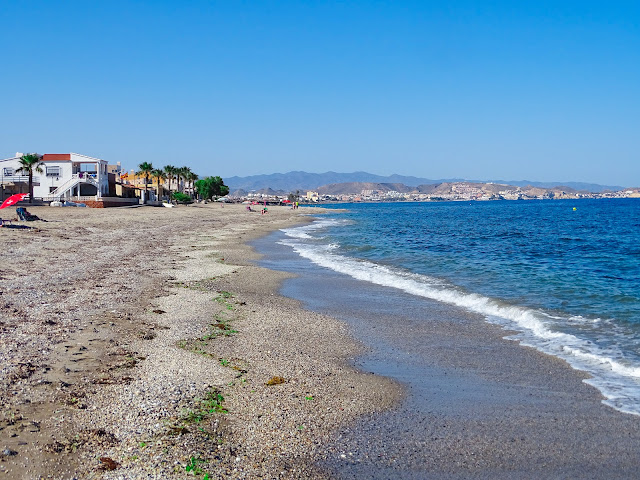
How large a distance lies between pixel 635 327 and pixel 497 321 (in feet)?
9.81

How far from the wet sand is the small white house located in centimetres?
7066

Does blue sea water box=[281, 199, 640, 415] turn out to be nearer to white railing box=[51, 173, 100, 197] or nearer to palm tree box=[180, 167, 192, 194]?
white railing box=[51, 173, 100, 197]

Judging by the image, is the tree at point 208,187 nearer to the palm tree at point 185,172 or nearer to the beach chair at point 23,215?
the palm tree at point 185,172

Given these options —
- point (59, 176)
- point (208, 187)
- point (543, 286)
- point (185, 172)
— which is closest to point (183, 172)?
point (185, 172)

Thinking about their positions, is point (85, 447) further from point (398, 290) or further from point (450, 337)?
point (398, 290)

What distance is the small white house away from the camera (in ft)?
243

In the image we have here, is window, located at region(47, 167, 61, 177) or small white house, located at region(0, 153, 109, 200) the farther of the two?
window, located at region(47, 167, 61, 177)

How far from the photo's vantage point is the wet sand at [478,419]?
Result: 5.91m

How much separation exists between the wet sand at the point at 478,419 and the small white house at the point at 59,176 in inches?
2782

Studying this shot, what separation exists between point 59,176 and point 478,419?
258 feet

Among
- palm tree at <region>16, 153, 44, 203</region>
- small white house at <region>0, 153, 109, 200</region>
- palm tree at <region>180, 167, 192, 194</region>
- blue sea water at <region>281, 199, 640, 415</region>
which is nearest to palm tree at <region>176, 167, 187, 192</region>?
palm tree at <region>180, 167, 192, 194</region>

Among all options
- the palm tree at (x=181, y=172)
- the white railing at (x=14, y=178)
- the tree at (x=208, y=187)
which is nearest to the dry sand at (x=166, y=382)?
the white railing at (x=14, y=178)

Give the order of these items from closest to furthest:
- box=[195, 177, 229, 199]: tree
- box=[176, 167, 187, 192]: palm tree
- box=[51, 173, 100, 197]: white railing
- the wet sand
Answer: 1. the wet sand
2. box=[51, 173, 100, 197]: white railing
3. box=[176, 167, 187, 192]: palm tree
4. box=[195, 177, 229, 199]: tree

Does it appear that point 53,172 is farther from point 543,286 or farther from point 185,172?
point 543,286
